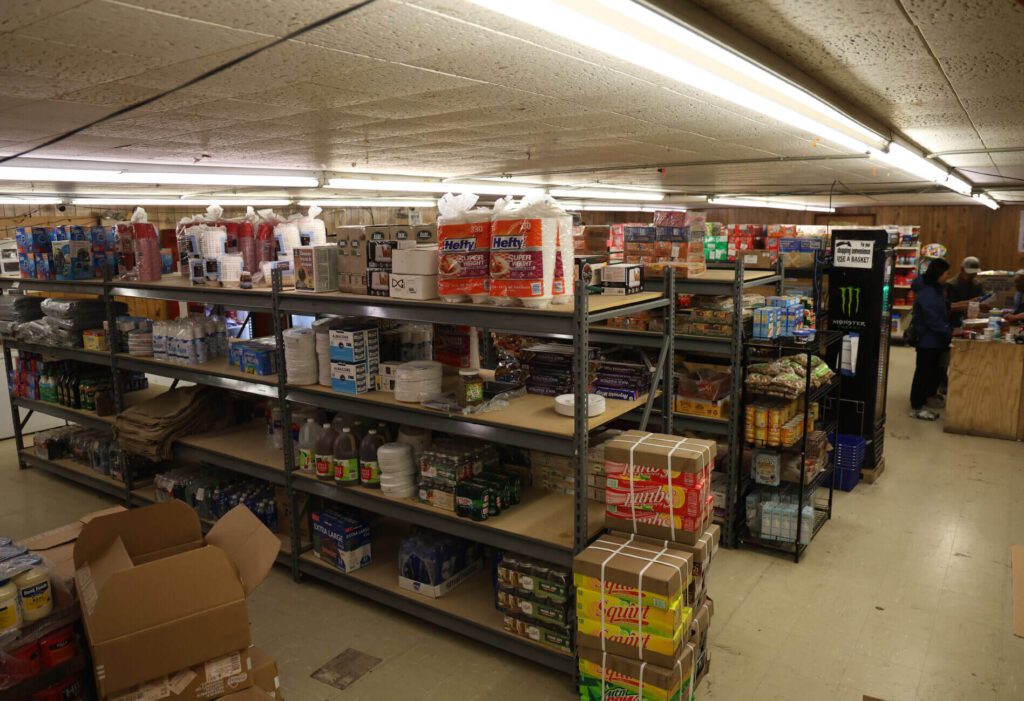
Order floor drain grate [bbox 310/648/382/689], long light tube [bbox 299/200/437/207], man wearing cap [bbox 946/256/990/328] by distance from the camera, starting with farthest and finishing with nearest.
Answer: man wearing cap [bbox 946/256/990/328], long light tube [bbox 299/200/437/207], floor drain grate [bbox 310/648/382/689]

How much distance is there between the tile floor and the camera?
10.6 feet

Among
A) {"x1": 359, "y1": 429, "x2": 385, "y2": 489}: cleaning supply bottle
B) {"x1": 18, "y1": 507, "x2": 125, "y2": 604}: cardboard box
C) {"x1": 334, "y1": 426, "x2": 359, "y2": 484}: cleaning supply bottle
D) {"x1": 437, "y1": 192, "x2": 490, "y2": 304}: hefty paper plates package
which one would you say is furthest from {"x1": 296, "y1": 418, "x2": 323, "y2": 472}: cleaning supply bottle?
{"x1": 437, "y1": 192, "x2": 490, "y2": 304}: hefty paper plates package

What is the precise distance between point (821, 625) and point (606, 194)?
25.5 feet

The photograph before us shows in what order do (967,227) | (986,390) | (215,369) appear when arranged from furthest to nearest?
(967,227), (986,390), (215,369)

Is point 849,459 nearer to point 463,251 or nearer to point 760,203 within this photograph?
point 463,251

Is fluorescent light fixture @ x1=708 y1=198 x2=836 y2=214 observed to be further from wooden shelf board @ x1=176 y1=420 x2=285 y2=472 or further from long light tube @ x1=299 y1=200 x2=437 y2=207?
wooden shelf board @ x1=176 y1=420 x2=285 y2=472

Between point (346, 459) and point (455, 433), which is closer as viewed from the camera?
point (455, 433)

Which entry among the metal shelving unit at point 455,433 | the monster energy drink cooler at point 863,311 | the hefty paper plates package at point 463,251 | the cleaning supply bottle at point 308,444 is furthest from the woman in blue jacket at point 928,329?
the cleaning supply bottle at point 308,444

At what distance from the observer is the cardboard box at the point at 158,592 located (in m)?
2.18

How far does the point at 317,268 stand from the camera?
3.91 m

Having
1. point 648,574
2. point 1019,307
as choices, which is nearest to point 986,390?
point 1019,307

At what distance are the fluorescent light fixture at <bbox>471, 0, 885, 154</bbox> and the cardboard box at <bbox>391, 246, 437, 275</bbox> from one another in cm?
150

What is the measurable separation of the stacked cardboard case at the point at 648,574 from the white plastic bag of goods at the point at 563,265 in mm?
724

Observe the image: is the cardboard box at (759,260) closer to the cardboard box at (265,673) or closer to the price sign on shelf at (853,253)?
the price sign on shelf at (853,253)
